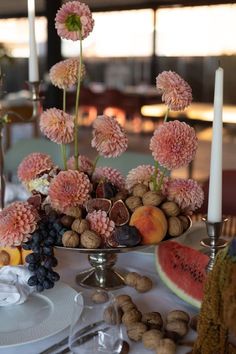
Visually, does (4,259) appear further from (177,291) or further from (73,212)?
(177,291)

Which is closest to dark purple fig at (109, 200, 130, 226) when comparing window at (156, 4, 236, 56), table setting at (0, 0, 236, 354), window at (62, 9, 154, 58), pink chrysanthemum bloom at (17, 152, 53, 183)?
table setting at (0, 0, 236, 354)

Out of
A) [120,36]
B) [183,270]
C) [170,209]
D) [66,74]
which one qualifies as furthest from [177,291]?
[120,36]

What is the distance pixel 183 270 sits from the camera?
4.04 ft

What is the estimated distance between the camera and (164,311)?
1.14 meters

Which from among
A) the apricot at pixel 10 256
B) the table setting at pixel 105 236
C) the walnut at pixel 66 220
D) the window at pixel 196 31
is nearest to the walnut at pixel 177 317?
the table setting at pixel 105 236

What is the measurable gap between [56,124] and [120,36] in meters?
9.76

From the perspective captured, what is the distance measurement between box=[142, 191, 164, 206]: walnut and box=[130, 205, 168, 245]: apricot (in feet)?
0.08

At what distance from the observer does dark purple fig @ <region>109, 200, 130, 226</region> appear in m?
1.14

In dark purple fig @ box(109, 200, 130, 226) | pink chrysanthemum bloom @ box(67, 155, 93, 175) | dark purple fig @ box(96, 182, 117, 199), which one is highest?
pink chrysanthemum bloom @ box(67, 155, 93, 175)

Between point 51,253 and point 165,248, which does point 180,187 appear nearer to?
point 165,248

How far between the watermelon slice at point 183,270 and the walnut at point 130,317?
0.53 feet

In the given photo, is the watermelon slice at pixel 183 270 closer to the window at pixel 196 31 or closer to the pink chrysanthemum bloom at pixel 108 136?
the pink chrysanthemum bloom at pixel 108 136

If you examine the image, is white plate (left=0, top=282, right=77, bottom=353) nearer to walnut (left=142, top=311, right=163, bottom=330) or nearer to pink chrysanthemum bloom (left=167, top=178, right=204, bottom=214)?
walnut (left=142, top=311, right=163, bottom=330)

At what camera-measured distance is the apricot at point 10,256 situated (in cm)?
125
